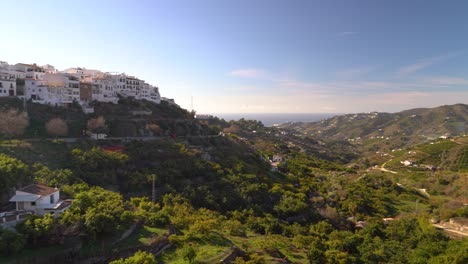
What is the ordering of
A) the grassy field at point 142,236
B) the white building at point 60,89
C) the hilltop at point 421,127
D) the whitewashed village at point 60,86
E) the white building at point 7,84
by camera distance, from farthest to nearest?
the hilltop at point 421,127, the white building at point 60,89, the whitewashed village at point 60,86, the white building at point 7,84, the grassy field at point 142,236

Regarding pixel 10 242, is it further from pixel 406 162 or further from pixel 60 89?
pixel 406 162

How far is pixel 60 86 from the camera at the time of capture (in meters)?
43.7

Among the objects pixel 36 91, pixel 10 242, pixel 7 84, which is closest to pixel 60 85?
pixel 36 91

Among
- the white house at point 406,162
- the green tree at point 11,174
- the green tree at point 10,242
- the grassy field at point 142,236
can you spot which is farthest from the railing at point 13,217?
the white house at point 406,162

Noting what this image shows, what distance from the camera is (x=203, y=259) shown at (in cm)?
1698

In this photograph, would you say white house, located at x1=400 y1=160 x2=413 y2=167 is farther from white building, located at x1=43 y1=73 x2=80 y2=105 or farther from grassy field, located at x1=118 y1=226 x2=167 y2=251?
white building, located at x1=43 y1=73 x2=80 y2=105

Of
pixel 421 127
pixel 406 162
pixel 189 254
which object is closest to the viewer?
pixel 189 254

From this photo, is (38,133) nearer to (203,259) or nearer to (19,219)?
(19,219)

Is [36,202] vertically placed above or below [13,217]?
Result: above

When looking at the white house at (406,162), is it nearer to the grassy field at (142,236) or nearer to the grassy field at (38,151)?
the grassy field at (142,236)

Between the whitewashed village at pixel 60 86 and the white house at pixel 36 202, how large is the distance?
1131 inches

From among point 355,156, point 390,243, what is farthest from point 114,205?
point 355,156

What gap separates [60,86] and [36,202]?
105 feet

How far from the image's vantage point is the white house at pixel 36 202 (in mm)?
17781
